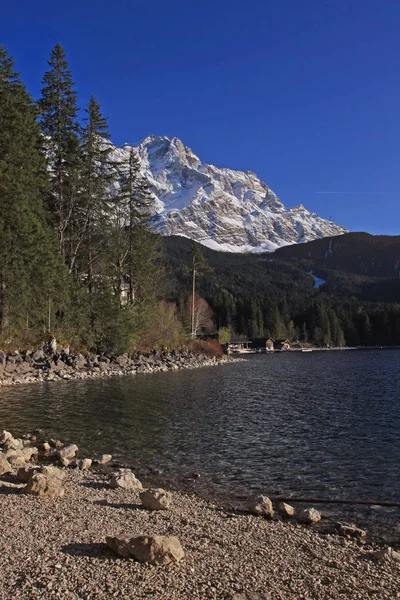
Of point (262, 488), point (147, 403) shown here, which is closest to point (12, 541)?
point (262, 488)

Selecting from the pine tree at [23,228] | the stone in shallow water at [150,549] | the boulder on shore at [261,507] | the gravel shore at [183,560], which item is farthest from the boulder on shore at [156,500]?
the pine tree at [23,228]

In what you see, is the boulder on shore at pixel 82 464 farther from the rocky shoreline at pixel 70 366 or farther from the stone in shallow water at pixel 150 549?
the rocky shoreline at pixel 70 366

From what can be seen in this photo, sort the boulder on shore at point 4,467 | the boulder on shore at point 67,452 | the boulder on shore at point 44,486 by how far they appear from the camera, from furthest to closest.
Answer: the boulder on shore at point 67,452 → the boulder on shore at point 4,467 → the boulder on shore at point 44,486

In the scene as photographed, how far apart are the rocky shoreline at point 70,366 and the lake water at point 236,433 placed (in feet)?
8.43

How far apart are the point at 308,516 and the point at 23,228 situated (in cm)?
2855

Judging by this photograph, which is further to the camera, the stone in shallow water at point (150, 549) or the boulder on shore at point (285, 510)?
the boulder on shore at point (285, 510)

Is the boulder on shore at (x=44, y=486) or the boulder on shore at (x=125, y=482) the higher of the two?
the boulder on shore at (x=44, y=486)

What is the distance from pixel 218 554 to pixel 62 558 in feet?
7.37

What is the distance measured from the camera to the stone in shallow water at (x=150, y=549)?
20.6 feet

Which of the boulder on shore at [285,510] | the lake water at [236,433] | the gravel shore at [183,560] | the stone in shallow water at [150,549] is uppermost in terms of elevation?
the stone in shallow water at [150,549]

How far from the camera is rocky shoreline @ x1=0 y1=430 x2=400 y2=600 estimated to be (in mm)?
5758

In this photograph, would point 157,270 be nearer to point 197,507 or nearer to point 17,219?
point 17,219

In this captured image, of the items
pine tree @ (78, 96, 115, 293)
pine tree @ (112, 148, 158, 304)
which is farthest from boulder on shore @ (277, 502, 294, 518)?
pine tree @ (112, 148, 158, 304)

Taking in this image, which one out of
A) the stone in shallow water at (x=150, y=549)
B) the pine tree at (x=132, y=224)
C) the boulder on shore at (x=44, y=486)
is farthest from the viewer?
the pine tree at (x=132, y=224)
